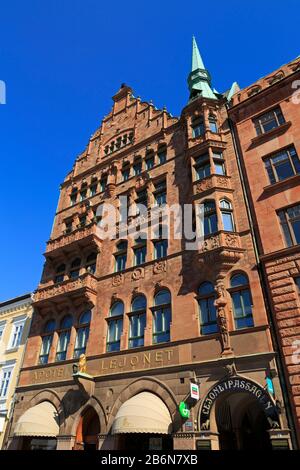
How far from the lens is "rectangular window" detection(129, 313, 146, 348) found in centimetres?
2014

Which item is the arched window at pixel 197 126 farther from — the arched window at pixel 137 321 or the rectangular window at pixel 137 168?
the arched window at pixel 137 321

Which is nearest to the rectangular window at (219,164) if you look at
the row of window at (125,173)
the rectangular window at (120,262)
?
the row of window at (125,173)

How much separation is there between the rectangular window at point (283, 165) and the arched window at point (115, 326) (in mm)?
12474

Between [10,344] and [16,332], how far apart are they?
3.47 feet

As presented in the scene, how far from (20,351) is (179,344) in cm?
1513

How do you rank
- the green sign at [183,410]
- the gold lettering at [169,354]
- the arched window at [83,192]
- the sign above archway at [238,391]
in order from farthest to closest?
the arched window at [83,192] → the gold lettering at [169,354] → the green sign at [183,410] → the sign above archway at [238,391]

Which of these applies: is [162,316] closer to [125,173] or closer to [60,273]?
[60,273]

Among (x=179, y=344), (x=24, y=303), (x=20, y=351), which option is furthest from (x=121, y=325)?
(x=24, y=303)

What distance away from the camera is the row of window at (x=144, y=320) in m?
17.5

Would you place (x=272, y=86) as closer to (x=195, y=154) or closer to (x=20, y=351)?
Answer: (x=195, y=154)

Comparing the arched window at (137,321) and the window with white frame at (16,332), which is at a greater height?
the window with white frame at (16,332)

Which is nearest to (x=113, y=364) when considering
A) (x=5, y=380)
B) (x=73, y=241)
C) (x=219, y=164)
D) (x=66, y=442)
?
(x=66, y=442)

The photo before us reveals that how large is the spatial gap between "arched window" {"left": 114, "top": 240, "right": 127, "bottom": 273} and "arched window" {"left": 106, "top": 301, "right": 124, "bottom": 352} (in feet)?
9.52

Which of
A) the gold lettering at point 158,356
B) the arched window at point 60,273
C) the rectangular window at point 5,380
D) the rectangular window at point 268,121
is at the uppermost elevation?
the rectangular window at point 268,121
